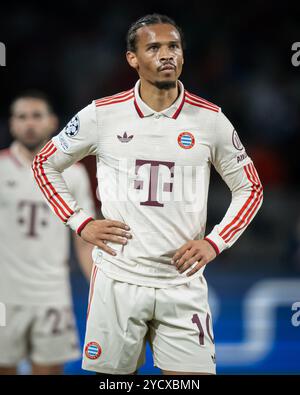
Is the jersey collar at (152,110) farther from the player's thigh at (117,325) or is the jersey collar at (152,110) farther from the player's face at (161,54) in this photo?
the player's thigh at (117,325)

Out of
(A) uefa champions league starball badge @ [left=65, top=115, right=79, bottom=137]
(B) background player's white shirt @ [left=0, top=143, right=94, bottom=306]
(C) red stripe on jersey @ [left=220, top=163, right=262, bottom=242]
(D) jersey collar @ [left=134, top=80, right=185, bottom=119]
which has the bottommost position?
(B) background player's white shirt @ [left=0, top=143, right=94, bottom=306]

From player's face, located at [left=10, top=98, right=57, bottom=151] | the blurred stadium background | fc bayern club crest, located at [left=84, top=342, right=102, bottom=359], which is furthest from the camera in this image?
the blurred stadium background

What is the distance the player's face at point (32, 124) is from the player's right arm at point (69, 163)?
1.50m

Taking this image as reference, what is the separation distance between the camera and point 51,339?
460 centimetres

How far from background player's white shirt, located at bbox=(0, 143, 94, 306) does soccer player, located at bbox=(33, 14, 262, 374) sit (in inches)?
55.1

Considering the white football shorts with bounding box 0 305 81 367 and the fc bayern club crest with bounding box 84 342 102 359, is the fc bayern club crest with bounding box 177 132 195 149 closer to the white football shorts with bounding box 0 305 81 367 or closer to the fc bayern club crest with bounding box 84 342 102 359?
the fc bayern club crest with bounding box 84 342 102 359

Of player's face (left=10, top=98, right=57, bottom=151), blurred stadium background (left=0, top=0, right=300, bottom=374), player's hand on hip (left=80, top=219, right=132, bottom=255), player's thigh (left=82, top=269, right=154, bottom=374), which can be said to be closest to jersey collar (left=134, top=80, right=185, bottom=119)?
player's hand on hip (left=80, top=219, right=132, bottom=255)

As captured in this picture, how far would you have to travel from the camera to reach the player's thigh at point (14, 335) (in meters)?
4.53

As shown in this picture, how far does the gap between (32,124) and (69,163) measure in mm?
1537

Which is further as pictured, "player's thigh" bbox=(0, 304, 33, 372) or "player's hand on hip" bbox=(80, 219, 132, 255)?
"player's thigh" bbox=(0, 304, 33, 372)

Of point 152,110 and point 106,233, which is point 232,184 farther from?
point 106,233

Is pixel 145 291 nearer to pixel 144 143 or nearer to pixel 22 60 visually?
pixel 144 143

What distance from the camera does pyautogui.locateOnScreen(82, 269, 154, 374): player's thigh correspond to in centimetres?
308

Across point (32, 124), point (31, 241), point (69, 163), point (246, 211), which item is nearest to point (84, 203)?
point (31, 241)
